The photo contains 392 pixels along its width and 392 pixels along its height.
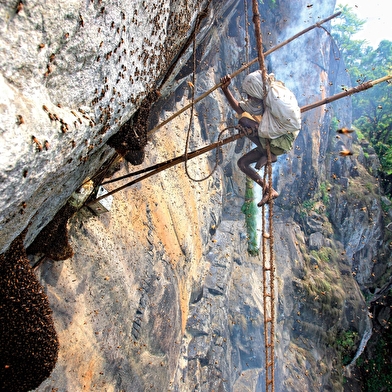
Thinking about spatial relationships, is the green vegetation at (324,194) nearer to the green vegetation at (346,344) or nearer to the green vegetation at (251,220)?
A: the green vegetation at (251,220)

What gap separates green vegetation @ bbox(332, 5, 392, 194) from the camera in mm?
24734

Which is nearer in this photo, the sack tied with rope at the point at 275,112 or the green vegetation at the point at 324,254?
the sack tied with rope at the point at 275,112

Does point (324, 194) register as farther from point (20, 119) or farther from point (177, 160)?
point (20, 119)

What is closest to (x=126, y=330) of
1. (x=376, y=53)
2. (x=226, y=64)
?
(x=226, y=64)

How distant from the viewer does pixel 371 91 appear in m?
32.2

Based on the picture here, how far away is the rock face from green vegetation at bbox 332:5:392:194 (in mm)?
2705

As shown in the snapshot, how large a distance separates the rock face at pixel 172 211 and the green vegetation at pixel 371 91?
2705 millimetres

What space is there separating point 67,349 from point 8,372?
1520 mm

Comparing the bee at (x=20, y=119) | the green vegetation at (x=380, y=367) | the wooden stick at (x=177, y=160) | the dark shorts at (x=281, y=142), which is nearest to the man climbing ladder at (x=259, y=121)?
the dark shorts at (x=281, y=142)

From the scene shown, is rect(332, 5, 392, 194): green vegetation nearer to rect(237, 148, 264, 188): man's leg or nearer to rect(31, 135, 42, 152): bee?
rect(237, 148, 264, 188): man's leg

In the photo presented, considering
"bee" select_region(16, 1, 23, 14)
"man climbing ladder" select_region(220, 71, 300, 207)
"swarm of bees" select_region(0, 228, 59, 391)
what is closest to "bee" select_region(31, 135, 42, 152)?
"bee" select_region(16, 1, 23, 14)

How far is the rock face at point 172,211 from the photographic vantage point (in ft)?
8.30

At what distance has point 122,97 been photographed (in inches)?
153

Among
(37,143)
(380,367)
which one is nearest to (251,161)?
(37,143)
